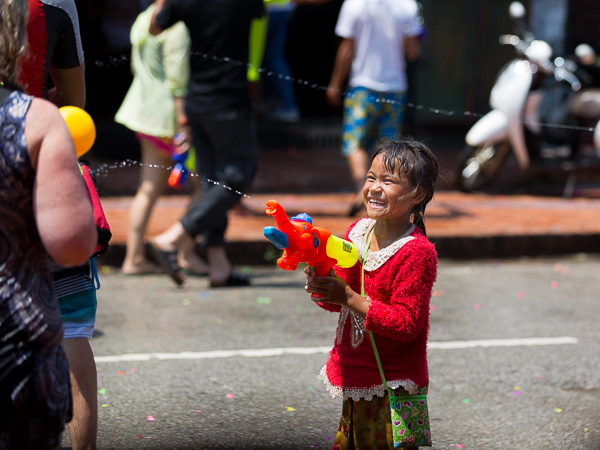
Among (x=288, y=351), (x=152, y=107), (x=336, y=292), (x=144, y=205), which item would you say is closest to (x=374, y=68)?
(x=152, y=107)

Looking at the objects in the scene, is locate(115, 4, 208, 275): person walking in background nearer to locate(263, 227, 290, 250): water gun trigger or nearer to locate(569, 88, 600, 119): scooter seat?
locate(263, 227, 290, 250): water gun trigger

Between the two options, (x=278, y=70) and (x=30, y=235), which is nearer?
(x=30, y=235)

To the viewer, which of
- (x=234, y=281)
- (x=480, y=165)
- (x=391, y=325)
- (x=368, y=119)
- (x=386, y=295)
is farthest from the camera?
(x=480, y=165)

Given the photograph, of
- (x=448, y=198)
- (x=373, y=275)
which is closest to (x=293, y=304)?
(x=373, y=275)

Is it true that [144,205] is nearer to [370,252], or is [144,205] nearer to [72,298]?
[72,298]

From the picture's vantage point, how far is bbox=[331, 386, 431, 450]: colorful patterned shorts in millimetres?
3002

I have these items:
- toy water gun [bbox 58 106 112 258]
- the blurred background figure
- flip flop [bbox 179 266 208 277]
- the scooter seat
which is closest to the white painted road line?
flip flop [bbox 179 266 208 277]

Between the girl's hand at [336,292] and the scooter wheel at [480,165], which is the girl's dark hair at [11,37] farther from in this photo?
the scooter wheel at [480,165]

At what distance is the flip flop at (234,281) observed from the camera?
663cm

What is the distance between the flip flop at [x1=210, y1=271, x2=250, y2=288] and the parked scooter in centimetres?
384

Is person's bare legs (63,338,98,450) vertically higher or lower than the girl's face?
lower

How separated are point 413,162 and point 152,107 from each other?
4049mm

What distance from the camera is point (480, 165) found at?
1017 cm

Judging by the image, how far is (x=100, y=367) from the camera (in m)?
4.79
